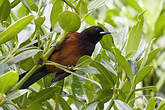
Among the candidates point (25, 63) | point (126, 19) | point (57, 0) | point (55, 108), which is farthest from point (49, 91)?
point (126, 19)

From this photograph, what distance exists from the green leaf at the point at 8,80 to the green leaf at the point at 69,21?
0.20m

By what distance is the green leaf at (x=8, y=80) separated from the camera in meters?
0.96

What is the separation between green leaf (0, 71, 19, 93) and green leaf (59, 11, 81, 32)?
0.20m

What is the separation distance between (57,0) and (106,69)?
0.99 feet

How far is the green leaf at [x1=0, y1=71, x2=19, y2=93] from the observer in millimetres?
958

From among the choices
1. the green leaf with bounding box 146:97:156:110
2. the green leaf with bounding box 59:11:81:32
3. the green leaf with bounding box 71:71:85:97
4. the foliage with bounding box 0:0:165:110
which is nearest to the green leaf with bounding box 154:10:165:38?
the foliage with bounding box 0:0:165:110

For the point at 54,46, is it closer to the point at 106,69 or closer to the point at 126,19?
the point at 106,69

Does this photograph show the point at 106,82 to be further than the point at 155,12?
No

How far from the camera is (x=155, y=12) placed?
196 centimetres

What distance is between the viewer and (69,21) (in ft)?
3.29

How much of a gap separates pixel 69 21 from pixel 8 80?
24 centimetres

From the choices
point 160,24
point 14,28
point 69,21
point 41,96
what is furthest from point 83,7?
point 160,24

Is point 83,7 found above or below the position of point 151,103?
above

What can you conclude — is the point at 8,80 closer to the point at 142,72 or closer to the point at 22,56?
the point at 22,56
